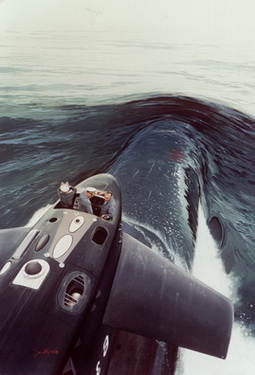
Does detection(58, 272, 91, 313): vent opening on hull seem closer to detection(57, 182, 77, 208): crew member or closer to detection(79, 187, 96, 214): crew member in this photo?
detection(79, 187, 96, 214): crew member

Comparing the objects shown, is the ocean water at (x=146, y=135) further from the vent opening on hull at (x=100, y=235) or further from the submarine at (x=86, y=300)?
the vent opening on hull at (x=100, y=235)

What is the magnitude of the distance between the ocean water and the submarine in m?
4.28

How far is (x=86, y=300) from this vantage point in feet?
19.6

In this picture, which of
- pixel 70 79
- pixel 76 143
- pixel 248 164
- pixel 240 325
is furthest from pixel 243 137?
pixel 70 79

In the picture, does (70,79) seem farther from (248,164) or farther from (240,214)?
(240,214)

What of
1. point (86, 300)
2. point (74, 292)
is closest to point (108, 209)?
point (74, 292)

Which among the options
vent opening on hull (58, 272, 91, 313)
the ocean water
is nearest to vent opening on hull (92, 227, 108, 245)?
vent opening on hull (58, 272, 91, 313)

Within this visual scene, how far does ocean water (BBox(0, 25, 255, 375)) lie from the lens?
14945 millimetres

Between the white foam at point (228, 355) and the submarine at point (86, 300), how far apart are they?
13.7 ft

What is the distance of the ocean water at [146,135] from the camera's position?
14.9 metres

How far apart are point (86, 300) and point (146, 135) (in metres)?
21.8

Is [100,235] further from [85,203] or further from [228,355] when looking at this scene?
[228,355]

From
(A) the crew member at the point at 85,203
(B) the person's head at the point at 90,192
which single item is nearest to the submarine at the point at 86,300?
(A) the crew member at the point at 85,203

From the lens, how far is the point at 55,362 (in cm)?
489
